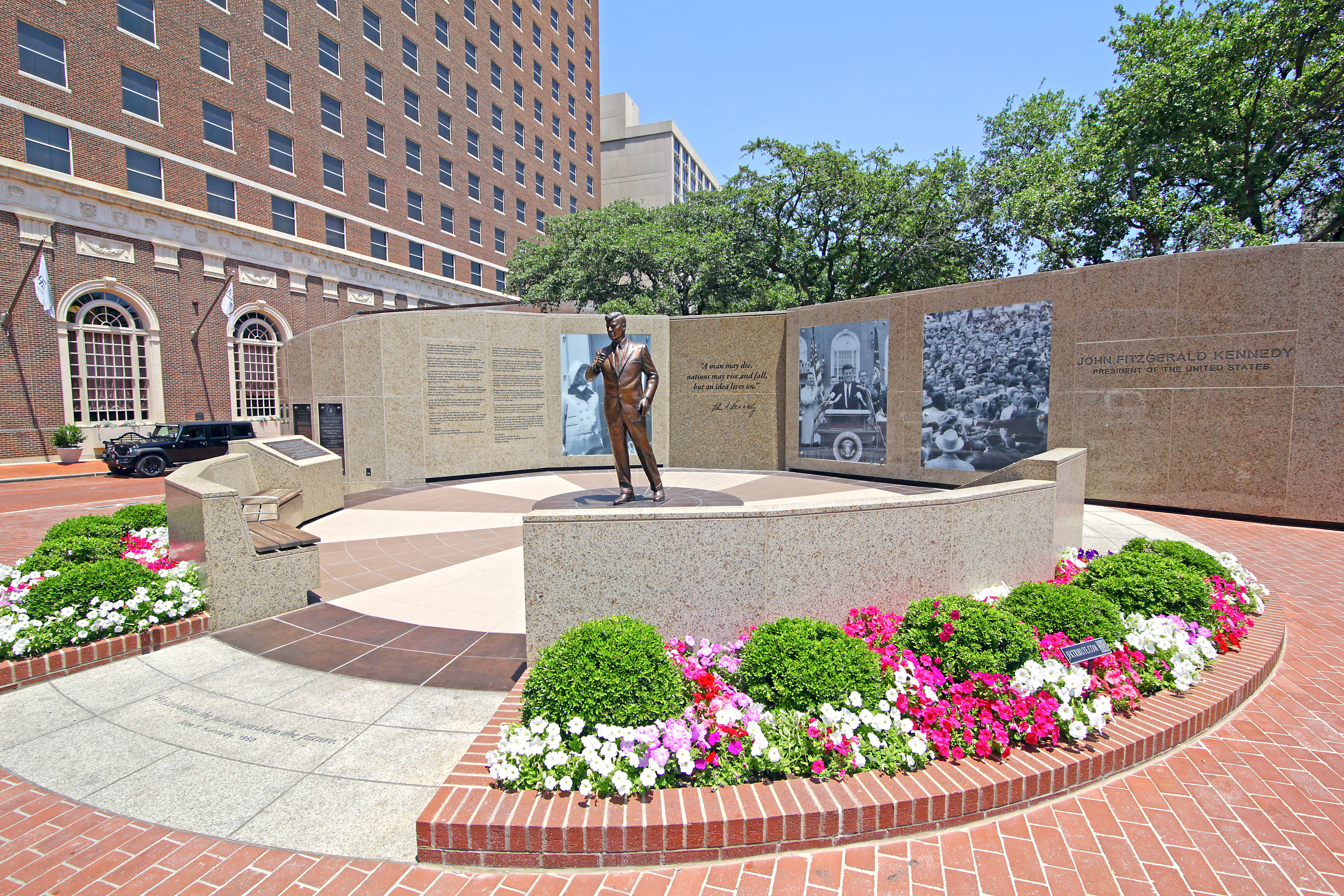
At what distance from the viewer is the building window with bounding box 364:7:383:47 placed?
37.5 meters

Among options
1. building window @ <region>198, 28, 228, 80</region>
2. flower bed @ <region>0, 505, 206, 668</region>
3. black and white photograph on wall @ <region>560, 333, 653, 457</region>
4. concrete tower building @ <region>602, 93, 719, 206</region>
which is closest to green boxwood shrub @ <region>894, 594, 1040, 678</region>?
flower bed @ <region>0, 505, 206, 668</region>

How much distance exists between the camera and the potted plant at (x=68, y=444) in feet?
78.9

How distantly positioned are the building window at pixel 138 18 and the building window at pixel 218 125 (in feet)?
9.68

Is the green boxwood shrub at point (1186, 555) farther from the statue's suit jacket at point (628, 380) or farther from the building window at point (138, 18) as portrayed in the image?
the building window at point (138, 18)

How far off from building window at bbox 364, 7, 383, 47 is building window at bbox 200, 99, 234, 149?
1191 centimetres

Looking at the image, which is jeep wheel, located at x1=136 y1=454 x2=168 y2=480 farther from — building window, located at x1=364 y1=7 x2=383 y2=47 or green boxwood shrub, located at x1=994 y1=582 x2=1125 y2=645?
building window, located at x1=364 y1=7 x2=383 y2=47

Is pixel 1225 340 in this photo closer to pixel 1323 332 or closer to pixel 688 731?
pixel 1323 332

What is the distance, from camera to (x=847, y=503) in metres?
5.10

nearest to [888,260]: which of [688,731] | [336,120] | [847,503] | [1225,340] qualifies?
[1225,340]

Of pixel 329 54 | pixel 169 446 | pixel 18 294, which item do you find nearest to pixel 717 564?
pixel 169 446

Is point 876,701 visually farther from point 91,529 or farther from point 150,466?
point 150,466

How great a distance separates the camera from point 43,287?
2231 cm

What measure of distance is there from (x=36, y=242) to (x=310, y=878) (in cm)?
3297

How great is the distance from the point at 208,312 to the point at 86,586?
29.7 metres
